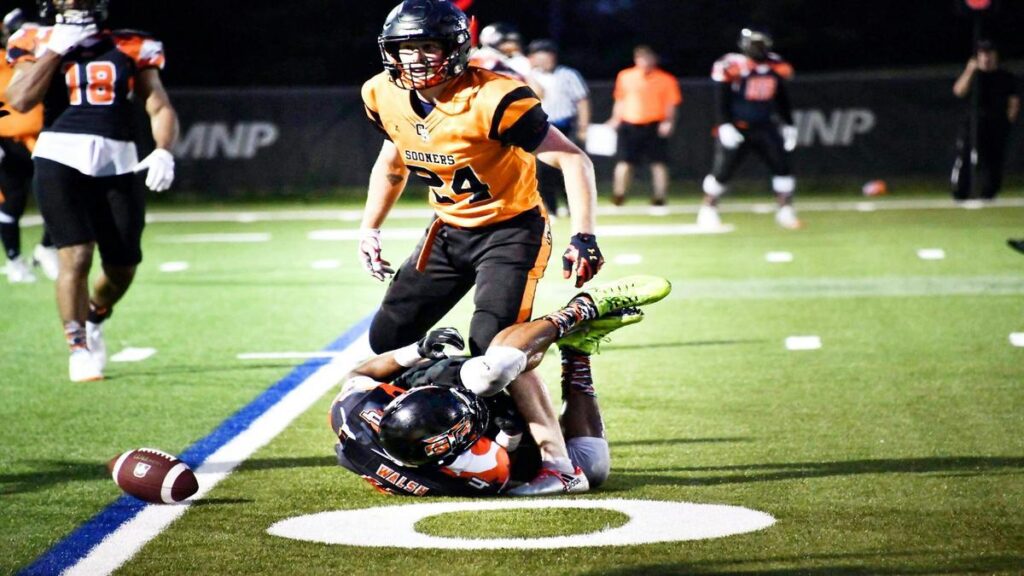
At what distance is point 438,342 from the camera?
5430 mm

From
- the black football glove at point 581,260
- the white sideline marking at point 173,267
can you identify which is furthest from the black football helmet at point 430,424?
the white sideline marking at point 173,267

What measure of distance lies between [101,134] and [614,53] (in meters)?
23.7

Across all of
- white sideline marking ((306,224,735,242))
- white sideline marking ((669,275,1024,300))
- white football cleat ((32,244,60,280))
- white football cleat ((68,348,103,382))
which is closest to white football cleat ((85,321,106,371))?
white football cleat ((68,348,103,382))

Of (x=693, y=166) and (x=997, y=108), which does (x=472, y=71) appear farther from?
(x=693, y=166)

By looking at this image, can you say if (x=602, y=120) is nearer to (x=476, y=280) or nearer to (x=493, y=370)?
(x=476, y=280)

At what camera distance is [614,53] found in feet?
102

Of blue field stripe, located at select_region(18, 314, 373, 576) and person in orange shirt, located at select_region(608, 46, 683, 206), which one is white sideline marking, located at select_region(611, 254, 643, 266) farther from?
person in orange shirt, located at select_region(608, 46, 683, 206)

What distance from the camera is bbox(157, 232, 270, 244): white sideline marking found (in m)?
16.3

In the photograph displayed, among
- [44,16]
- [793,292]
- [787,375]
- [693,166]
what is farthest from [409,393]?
[693,166]

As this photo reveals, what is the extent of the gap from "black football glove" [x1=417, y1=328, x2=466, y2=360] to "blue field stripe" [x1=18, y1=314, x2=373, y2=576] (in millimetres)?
1018

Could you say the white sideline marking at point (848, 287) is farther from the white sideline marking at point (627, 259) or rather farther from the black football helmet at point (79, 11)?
the black football helmet at point (79, 11)

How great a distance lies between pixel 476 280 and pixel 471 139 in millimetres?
500

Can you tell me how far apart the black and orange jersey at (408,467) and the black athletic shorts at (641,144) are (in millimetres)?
14449

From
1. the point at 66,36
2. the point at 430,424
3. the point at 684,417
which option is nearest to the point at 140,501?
the point at 430,424
